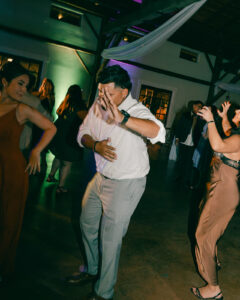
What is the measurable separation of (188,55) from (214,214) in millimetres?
10414

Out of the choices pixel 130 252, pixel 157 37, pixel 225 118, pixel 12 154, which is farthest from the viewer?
pixel 157 37

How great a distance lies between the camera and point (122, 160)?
1.66 metres

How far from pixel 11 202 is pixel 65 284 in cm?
82

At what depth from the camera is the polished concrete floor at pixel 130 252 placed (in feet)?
6.59

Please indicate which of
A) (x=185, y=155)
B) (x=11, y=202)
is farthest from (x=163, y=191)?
(x=11, y=202)

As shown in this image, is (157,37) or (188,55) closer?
(157,37)

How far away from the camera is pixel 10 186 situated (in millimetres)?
1747

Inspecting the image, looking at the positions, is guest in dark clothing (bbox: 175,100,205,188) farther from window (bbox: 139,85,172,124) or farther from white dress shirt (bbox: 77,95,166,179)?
window (bbox: 139,85,172,124)

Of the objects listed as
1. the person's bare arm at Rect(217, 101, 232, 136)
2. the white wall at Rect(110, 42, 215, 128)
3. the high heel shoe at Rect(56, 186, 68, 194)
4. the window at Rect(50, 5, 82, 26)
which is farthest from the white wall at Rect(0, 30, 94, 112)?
the person's bare arm at Rect(217, 101, 232, 136)

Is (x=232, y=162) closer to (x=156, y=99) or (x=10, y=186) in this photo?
(x=10, y=186)

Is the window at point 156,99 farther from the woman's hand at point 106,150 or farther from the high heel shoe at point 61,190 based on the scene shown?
the woman's hand at point 106,150

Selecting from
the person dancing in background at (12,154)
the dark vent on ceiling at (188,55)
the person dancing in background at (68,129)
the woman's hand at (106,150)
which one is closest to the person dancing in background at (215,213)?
the woman's hand at (106,150)

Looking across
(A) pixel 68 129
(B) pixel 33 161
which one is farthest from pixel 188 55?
(B) pixel 33 161

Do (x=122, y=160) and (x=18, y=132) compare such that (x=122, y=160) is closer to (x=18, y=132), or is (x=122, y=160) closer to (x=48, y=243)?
(x=18, y=132)
